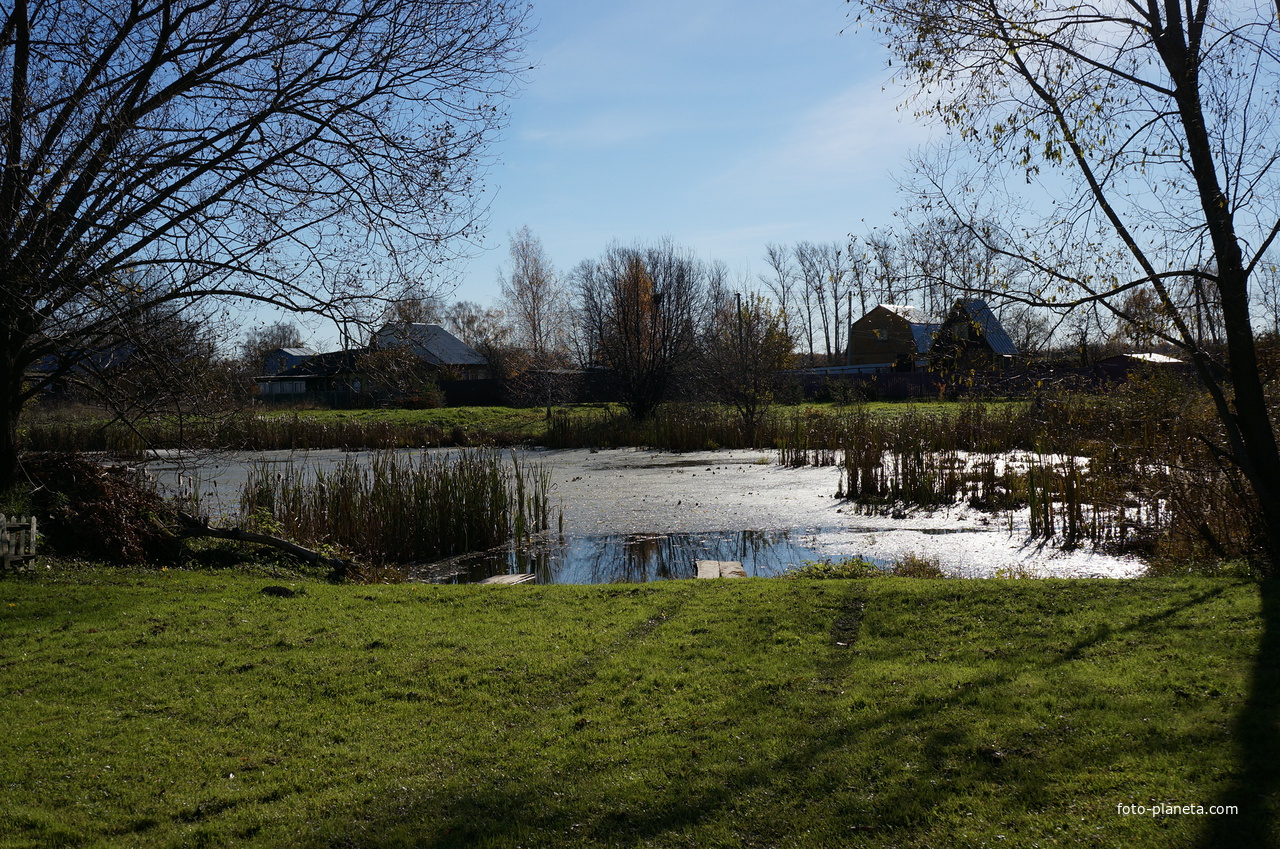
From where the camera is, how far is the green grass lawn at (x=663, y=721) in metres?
3.01

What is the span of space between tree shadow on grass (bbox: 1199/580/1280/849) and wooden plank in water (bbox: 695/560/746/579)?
4361 mm

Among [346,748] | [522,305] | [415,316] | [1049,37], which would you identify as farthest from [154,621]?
[522,305]

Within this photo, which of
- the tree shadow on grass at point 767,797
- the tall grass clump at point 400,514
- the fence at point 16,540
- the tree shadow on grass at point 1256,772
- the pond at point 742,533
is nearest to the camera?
the tree shadow on grass at point 1256,772

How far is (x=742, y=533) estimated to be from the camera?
11.2 meters

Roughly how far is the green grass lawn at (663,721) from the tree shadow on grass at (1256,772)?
12mm

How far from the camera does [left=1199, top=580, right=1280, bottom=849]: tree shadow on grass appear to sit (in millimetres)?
2662

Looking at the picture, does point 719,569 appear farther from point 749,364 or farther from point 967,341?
point 749,364

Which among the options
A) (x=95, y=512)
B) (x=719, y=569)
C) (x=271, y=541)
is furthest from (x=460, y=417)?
(x=719, y=569)

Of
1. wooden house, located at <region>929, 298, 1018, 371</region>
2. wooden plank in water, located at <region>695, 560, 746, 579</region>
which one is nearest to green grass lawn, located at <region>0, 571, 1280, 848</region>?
wooden plank in water, located at <region>695, 560, 746, 579</region>

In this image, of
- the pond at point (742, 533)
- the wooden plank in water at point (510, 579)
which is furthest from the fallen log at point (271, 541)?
the wooden plank in water at point (510, 579)

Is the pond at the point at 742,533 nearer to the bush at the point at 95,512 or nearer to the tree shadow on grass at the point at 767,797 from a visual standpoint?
the bush at the point at 95,512

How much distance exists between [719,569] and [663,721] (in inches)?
172

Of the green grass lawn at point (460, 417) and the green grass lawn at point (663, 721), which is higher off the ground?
the green grass lawn at point (460, 417)

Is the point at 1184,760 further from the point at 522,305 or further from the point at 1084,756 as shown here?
the point at 522,305
